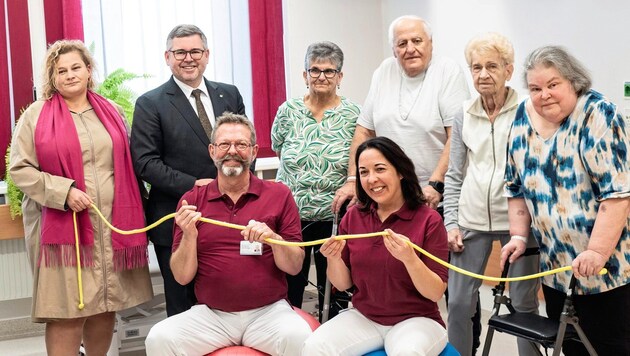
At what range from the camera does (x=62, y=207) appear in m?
3.44

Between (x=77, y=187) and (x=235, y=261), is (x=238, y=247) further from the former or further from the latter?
(x=77, y=187)

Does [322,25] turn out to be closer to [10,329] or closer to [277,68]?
[277,68]

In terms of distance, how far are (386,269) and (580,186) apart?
73 centimetres

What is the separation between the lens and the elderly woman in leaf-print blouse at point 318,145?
3.73 m

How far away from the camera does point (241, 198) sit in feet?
10.7

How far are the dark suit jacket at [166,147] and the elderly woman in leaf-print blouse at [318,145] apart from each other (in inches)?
16.1

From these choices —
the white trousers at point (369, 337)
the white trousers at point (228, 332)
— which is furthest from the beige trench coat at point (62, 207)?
the white trousers at point (369, 337)

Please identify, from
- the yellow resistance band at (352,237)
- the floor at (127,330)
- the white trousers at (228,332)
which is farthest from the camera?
the floor at (127,330)

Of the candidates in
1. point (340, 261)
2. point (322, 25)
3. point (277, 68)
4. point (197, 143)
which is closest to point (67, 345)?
point (197, 143)

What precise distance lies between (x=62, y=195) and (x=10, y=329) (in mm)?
2144

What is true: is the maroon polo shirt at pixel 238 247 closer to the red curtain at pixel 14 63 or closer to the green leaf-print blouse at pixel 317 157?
the green leaf-print blouse at pixel 317 157

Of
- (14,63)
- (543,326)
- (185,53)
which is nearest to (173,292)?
(185,53)

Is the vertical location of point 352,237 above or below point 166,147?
below

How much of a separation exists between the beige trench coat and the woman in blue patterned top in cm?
183
